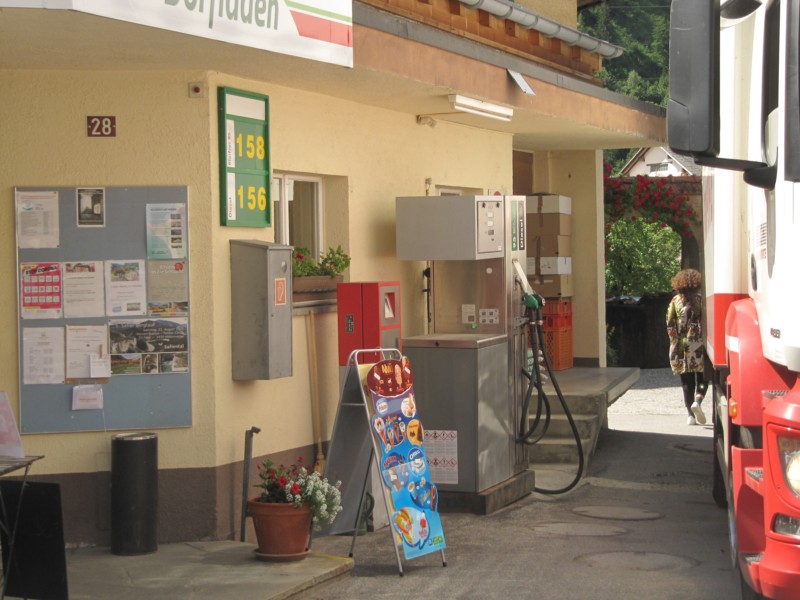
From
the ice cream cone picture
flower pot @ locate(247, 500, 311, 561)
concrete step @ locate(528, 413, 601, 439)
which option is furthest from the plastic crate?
flower pot @ locate(247, 500, 311, 561)

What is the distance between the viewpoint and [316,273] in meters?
8.95

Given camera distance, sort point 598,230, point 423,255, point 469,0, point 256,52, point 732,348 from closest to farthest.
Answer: point 732,348, point 256,52, point 423,255, point 469,0, point 598,230

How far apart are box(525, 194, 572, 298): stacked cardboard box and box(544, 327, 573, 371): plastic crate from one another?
0.46 m

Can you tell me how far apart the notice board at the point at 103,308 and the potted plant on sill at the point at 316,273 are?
3.63ft

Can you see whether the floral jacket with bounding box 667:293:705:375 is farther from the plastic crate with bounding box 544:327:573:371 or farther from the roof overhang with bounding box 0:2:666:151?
the roof overhang with bounding box 0:2:666:151

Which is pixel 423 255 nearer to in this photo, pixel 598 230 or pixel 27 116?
pixel 27 116

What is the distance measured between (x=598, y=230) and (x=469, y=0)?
5.36 m

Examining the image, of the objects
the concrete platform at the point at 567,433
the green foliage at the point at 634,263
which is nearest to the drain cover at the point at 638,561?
the concrete platform at the point at 567,433

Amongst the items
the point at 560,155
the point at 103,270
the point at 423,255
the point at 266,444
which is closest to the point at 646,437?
the point at 560,155

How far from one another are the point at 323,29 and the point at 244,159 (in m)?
1.28

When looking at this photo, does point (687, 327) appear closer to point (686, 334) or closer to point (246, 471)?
point (686, 334)

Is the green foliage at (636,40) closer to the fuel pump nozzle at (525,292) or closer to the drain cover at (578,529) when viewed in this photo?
the fuel pump nozzle at (525,292)

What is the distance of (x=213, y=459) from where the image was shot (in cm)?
785

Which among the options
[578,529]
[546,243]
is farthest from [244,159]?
[546,243]
